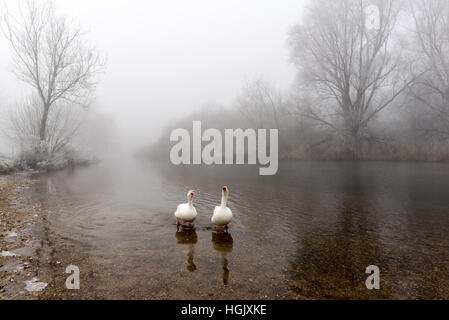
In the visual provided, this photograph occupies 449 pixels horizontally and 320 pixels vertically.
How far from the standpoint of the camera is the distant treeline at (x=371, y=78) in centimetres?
2634

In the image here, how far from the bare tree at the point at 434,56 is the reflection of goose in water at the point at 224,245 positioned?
29.1 meters

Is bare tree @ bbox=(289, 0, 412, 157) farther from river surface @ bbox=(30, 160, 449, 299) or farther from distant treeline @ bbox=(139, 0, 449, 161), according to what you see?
river surface @ bbox=(30, 160, 449, 299)

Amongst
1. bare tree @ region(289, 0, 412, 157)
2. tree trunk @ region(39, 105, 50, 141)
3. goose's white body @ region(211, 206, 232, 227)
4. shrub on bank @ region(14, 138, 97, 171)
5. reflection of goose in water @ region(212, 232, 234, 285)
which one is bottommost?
reflection of goose in water @ region(212, 232, 234, 285)

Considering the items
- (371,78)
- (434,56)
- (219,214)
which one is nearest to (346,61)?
(371,78)

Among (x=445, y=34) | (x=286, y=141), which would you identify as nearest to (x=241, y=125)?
(x=286, y=141)

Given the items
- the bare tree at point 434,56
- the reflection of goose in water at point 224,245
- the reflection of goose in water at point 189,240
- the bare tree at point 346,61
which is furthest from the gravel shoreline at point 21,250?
the bare tree at point 434,56

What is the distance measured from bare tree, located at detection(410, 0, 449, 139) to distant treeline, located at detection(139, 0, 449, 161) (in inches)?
3.3

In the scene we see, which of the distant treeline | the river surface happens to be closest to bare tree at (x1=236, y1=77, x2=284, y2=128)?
the distant treeline

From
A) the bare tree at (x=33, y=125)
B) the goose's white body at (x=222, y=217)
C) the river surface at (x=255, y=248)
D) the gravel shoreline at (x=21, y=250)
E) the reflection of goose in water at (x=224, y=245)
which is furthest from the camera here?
the bare tree at (x=33, y=125)

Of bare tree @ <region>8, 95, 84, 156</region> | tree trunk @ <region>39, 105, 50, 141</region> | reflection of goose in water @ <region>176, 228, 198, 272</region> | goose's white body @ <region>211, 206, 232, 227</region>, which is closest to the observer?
reflection of goose in water @ <region>176, 228, 198, 272</region>

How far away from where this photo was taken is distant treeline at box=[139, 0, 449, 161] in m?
26.3

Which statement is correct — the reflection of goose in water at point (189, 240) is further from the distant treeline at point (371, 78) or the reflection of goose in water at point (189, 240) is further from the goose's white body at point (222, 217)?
the distant treeline at point (371, 78)

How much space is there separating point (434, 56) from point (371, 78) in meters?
6.88

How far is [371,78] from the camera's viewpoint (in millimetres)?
27469
